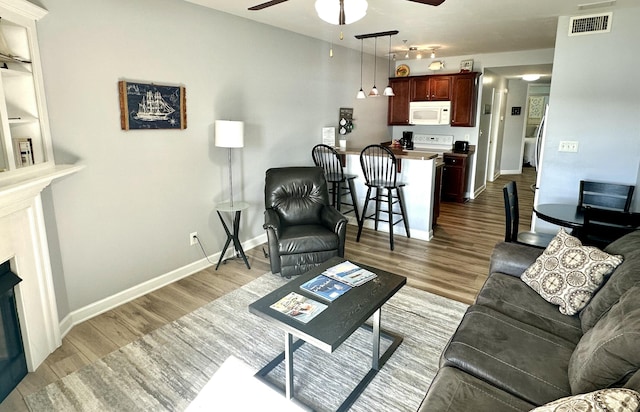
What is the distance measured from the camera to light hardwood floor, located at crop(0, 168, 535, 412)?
2.40m

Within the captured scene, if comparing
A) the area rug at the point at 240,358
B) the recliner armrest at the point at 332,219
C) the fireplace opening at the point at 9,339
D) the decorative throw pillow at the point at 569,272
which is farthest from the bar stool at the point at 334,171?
the fireplace opening at the point at 9,339

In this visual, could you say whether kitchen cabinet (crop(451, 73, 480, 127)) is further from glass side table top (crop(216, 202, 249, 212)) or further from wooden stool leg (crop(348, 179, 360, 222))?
glass side table top (crop(216, 202, 249, 212))

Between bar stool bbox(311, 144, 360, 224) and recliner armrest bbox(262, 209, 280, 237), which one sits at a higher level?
bar stool bbox(311, 144, 360, 224)

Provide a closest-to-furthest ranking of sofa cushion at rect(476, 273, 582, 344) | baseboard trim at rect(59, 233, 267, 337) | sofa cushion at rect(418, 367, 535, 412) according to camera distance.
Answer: sofa cushion at rect(418, 367, 535, 412), sofa cushion at rect(476, 273, 582, 344), baseboard trim at rect(59, 233, 267, 337)

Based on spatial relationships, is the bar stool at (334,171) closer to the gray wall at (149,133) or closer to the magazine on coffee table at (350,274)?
the gray wall at (149,133)

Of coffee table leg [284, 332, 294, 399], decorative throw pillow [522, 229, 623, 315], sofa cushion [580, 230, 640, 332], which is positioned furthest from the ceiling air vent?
coffee table leg [284, 332, 294, 399]

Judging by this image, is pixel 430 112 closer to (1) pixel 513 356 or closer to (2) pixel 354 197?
(2) pixel 354 197

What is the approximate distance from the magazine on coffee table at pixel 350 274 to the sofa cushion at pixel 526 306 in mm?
676

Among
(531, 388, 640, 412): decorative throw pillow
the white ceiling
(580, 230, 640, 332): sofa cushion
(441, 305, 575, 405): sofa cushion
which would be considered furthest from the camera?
the white ceiling

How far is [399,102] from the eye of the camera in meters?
6.86

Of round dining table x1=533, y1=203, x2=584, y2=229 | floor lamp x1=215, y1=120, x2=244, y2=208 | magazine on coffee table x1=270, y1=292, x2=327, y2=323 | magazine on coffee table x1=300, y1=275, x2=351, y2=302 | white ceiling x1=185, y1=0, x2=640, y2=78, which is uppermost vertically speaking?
white ceiling x1=185, y1=0, x2=640, y2=78

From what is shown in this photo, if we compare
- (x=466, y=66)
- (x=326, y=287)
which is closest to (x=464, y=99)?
(x=466, y=66)

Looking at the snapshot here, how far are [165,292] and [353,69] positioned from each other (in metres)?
4.19

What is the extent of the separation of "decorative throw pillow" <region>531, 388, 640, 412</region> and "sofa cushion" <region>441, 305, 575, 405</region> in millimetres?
445
